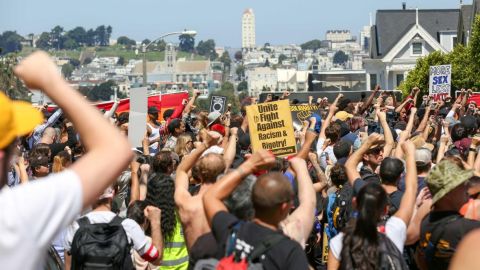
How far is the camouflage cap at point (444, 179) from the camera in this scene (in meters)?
5.99

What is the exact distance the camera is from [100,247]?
6.99 meters

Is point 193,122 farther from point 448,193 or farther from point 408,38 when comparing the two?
point 408,38

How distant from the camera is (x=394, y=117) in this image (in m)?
17.9

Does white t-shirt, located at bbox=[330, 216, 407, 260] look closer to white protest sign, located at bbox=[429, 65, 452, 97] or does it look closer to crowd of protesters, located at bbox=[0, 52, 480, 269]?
crowd of protesters, located at bbox=[0, 52, 480, 269]

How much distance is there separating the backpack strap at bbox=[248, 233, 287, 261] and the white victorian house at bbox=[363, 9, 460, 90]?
78298mm

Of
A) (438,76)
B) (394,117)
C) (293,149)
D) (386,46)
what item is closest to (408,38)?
(386,46)

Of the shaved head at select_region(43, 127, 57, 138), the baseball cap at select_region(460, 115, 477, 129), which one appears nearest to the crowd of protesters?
the baseball cap at select_region(460, 115, 477, 129)

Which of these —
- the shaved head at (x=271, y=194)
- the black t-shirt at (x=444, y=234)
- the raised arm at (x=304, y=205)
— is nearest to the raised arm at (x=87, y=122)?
the shaved head at (x=271, y=194)

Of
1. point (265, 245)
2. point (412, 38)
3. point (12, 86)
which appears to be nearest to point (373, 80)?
point (412, 38)

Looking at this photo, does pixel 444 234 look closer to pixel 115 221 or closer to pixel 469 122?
pixel 115 221

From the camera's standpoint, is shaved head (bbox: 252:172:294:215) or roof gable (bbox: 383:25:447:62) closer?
shaved head (bbox: 252:172:294:215)

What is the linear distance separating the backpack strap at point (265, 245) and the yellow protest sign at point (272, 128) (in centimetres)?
656

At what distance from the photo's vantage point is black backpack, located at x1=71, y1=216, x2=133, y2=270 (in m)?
6.95

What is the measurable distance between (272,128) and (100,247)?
16.4ft
